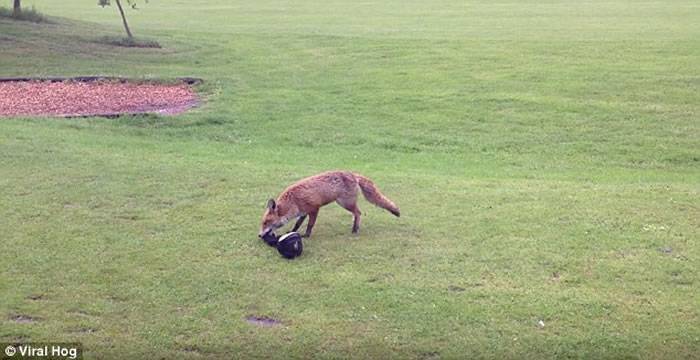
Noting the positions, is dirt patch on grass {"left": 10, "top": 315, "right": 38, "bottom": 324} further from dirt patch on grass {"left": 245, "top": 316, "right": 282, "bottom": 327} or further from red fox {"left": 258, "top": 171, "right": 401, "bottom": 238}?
red fox {"left": 258, "top": 171, "right": 401, "bottom": 238}

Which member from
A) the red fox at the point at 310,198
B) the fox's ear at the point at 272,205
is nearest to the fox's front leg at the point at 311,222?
the red fox at the point at 310,198

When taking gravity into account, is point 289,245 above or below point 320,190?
below

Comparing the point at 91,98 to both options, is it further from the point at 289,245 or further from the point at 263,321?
the point at 263,321

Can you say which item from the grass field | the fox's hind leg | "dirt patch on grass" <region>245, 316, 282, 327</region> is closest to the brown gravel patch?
the grass field

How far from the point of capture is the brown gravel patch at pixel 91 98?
57.0 feet

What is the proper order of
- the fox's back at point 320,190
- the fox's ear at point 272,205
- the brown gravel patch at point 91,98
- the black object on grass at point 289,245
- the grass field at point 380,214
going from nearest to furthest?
1. the grass field at point 380,214
2. the black object on grass at point 289,245
3. the fox's ear at point 272,205
4. the fox's back at point 320,190
5. the brown gravel patch at point 91,98

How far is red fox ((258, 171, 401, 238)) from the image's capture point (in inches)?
340

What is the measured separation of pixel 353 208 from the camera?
357 inches

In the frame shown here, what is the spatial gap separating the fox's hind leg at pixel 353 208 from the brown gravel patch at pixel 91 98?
892 cm

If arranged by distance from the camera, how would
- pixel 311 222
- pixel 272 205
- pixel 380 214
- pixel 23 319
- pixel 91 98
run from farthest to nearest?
pixel 91 98 → pixel 380 214 → pixel 311 222 → pixel 272 205 → pixel 23 319

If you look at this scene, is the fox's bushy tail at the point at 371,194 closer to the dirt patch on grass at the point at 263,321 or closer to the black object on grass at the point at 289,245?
the black object on grass at the point at 289,245

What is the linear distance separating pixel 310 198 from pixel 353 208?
58 cm

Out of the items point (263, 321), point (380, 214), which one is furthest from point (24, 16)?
point (263, 321)

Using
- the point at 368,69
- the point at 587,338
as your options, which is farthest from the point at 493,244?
the point at 368,69
